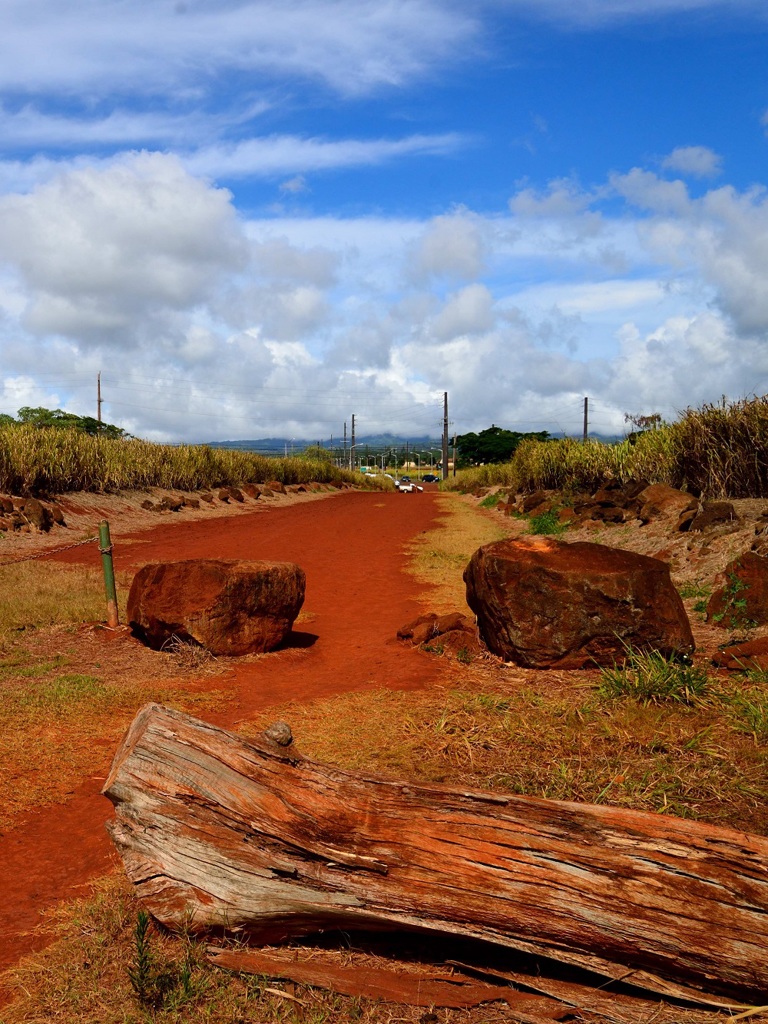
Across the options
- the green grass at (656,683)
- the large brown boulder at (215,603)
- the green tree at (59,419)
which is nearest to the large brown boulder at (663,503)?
the green grass at (656,683)

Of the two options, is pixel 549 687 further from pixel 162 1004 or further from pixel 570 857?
pixel 162 1004

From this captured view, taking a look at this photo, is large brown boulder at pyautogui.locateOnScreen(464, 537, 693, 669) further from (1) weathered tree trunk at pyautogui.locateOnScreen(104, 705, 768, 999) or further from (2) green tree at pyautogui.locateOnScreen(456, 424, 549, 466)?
(2) green tree at pyautogui.locateOnScreen(456, 424, 549, 466)

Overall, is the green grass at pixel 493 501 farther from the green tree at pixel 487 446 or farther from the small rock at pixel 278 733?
the green tree at pixel 487 446

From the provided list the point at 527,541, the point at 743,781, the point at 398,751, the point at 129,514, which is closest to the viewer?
the point at 743,781

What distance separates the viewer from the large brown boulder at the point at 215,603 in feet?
25.1

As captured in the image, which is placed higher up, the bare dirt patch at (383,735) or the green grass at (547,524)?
the green grass at (547,524)

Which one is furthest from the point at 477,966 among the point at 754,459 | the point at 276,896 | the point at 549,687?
the point at 754,459

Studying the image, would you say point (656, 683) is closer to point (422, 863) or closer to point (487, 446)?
point (422, 863)

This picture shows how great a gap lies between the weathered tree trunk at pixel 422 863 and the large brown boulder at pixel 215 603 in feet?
14.4

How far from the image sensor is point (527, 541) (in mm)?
7383

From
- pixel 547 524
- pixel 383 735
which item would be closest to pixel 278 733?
pixel 383 735

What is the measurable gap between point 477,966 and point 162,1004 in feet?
3.98

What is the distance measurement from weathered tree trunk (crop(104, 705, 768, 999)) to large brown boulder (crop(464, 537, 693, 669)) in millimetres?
3592

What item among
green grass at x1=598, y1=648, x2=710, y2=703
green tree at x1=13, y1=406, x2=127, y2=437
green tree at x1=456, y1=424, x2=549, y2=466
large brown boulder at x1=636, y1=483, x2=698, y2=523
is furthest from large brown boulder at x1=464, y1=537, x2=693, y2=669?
green tree at x1=456, y1=424, x2=549, y2=466
